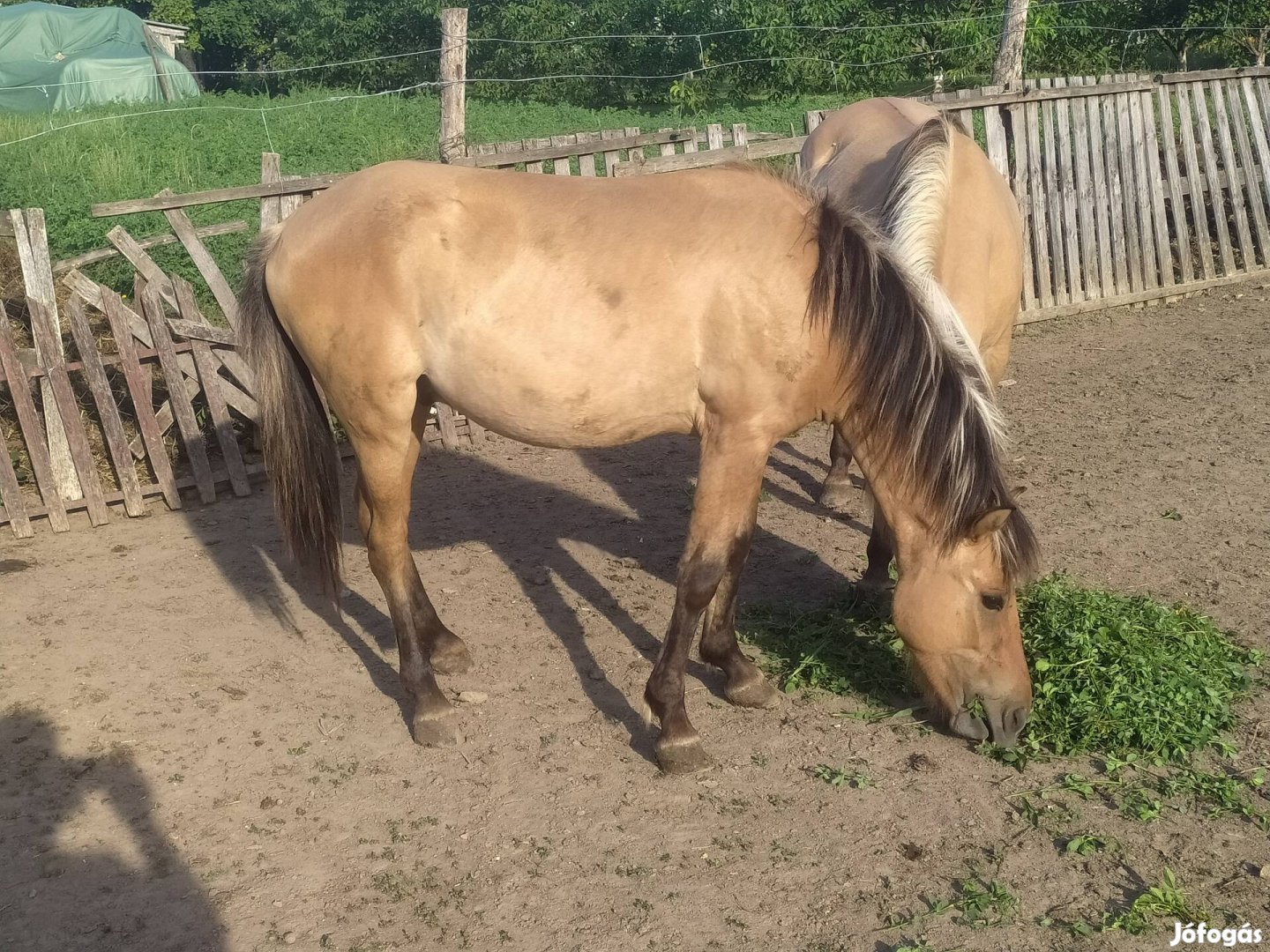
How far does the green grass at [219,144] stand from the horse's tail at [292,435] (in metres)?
4.64

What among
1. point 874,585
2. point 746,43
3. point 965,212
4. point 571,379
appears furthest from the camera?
point 746,43

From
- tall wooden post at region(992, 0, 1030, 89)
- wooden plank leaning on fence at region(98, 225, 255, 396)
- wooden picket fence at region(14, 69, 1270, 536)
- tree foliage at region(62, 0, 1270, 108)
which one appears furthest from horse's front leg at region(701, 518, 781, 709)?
tree foliage at region(62, 0, 1270, 108)

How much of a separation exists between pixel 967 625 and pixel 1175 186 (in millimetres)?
7316

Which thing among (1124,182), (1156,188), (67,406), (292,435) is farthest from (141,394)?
(1156,188)

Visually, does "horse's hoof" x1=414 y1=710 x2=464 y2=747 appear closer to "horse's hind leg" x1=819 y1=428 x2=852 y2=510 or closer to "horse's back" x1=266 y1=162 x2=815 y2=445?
"horse's back" x1=266 y1=162 x2=815 y2=445

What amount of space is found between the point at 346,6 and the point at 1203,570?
113 ft

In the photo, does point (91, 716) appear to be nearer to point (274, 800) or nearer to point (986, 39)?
point (274, 800)

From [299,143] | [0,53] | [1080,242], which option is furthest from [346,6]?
[1080,242]

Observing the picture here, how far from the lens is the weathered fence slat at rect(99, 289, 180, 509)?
19.2 feet

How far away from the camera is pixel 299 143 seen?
15062mm

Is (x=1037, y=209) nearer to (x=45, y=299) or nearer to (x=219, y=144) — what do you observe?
(x=45, y=299)

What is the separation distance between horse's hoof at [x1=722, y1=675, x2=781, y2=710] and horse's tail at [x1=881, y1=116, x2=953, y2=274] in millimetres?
1634

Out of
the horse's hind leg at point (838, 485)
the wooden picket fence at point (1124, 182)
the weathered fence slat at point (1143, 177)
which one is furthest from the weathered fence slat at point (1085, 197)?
the horse's hind leg at point (838, 485)

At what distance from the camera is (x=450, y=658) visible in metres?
4.28
